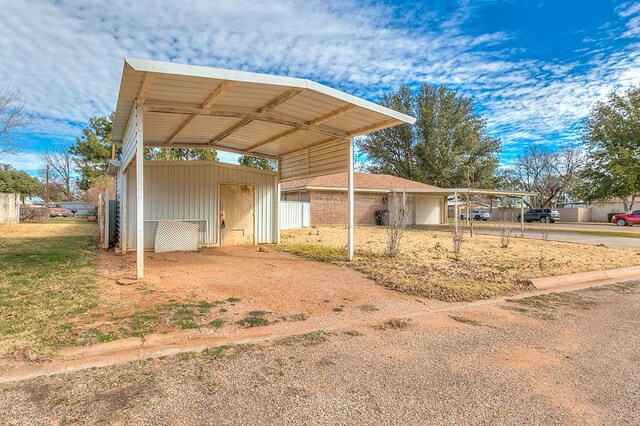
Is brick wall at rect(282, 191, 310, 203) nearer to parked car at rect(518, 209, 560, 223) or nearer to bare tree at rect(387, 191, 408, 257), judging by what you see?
bare tree at rect(387, 191, 408, 257)

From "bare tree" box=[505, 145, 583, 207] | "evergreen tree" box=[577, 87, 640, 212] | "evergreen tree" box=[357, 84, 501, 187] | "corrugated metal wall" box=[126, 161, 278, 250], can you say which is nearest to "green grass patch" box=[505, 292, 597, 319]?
"corrugated metal wall" box=[126, 161, 278, 250]

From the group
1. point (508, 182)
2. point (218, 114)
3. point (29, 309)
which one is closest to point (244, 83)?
point (218, 114)

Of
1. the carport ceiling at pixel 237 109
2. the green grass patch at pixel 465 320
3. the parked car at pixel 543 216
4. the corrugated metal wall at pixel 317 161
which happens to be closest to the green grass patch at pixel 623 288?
the green grass patch at pixel 465 320

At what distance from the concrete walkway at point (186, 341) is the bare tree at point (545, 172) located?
46.0m

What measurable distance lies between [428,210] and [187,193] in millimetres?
22914

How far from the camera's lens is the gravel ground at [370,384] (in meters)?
2.36

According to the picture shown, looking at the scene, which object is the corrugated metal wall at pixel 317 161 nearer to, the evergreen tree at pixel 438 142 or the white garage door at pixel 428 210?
the white garage door at pixel 428 210

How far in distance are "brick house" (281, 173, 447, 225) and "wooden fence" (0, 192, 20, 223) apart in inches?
673

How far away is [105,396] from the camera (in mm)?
2541

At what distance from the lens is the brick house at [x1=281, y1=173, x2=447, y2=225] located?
24403mm

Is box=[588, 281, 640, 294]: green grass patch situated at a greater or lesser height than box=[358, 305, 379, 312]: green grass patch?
lesser

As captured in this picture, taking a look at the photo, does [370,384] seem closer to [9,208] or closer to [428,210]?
[9,208]

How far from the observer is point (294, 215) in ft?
72.2

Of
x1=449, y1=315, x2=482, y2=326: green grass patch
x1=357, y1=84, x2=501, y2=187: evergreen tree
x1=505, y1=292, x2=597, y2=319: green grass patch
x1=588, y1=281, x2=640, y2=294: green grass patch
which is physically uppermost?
x1=357, y1=84, x2=501, y2=187: evergreen tree
